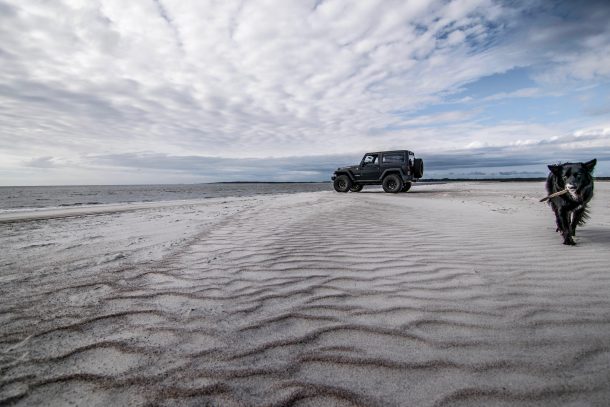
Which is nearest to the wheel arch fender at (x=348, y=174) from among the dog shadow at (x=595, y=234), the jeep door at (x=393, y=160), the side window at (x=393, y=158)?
the jeep door at (x=393, y=160)

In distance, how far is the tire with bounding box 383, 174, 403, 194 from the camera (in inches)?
568

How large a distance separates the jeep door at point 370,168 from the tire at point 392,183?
524 mm

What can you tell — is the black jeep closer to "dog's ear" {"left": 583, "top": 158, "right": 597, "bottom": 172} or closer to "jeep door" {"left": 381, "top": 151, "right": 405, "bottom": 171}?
"jeep door" {"left": 381, "top": 151, "right": 405, "bottom": 171}

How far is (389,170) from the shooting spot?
47.5ft

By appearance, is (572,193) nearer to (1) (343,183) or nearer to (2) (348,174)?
(2) (348,174)

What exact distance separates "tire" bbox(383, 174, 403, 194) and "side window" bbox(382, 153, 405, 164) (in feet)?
2.26

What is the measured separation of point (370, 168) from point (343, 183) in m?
1.86

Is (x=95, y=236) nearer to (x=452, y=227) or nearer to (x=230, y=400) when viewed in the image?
(x=230, y=400)

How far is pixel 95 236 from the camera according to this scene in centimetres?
531

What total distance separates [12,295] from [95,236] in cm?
303

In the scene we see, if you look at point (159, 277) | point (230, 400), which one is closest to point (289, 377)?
point (230, 400)

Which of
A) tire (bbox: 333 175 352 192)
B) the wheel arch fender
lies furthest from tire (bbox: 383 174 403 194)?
tire (bbox: 333 175 352 192)

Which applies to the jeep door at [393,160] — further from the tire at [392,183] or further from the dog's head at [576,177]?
the dog's head at [576,177]

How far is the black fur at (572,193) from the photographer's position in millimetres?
3639
